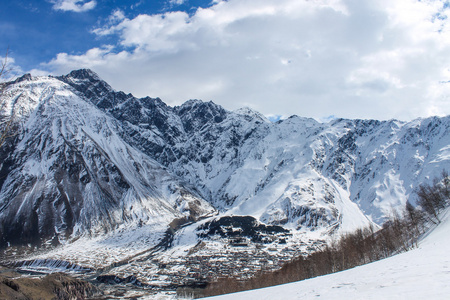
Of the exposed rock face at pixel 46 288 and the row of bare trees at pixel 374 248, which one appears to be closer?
the row of bare trees at pixel 374 248

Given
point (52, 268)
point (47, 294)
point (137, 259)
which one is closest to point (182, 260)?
point (137, 259)

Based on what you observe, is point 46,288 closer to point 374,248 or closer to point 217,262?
point 217,262

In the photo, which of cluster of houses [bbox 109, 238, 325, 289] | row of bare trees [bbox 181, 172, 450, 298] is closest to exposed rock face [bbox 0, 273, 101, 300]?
cluster of houses [bbox 109, 238, 325, 289]

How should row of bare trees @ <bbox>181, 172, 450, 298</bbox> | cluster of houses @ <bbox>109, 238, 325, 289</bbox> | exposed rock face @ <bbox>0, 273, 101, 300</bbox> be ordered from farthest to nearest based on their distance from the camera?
cluster of houses @ <bbox>109, 238, 325, 289</bbox>, exposed rock face @ <bbox>0, 273, 101, 300</bbox>, row of bare trees @ <bbox>181, 172, 450, 298</bbox>

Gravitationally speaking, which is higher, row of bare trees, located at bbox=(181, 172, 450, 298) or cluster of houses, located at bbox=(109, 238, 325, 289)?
row of bare trees, located at bbox=(181, 172, 450, 298)

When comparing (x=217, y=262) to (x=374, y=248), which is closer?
Answer: (x=374, y=248)

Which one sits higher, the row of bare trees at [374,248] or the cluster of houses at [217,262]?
Answer: the row of bare trees at [374,248]

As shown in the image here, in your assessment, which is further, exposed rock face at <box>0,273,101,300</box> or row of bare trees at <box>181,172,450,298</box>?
exposed rock face at <box>0,273,101,300</box>

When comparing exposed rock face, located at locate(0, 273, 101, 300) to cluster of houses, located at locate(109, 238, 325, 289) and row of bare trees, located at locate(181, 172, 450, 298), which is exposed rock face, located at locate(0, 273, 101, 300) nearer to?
cluster of houses, located at locate(109, 238, 325, 289)

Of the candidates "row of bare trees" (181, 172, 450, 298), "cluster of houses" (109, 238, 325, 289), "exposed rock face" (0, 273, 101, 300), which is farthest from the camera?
"cluster of houses" (109, 238, 325, 289)

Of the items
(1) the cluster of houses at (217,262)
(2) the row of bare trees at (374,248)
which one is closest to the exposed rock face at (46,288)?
(1) the cluster of houses at (217,262)

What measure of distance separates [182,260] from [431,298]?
165370 mm

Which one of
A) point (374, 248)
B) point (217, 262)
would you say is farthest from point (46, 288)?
point (374, 248)

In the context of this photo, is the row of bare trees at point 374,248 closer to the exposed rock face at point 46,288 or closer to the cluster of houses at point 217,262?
the cluster of houses at point 217,262
